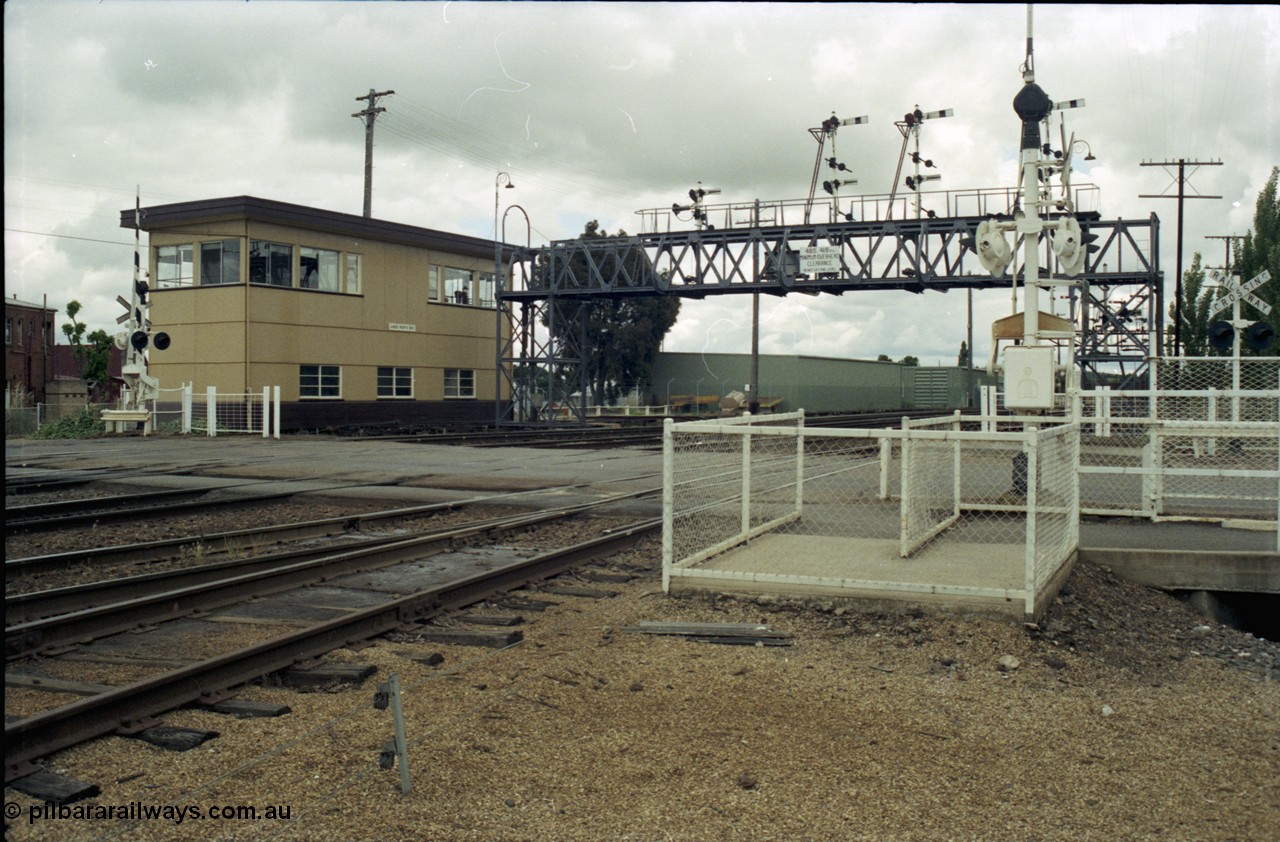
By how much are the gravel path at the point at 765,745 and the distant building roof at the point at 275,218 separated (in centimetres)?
3162

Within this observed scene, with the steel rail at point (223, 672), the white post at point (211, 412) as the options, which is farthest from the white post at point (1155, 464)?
the white post at point (211, 412)

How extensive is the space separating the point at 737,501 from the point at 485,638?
370 cm

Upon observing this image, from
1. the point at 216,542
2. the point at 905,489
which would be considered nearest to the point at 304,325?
the point at 216,542

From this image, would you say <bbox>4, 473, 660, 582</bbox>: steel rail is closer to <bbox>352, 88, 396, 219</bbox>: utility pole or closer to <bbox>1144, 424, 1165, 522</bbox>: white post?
<bbox>1144, 424, 1165, 522</bbox>: white post

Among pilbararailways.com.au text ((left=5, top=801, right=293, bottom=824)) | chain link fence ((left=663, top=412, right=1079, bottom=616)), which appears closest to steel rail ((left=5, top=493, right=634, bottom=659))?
pilbararailways.com.au text ((left=5, top=801, right=293, bottom=824))

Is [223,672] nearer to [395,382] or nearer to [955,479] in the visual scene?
[955,479]

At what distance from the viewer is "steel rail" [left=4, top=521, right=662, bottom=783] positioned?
16.6ft

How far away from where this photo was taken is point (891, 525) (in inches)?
449

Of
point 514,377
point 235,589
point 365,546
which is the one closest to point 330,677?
point 235,589

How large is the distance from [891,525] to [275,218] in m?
30.5

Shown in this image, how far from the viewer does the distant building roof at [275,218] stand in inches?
1403

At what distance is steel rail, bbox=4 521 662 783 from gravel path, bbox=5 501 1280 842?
0.16 metres

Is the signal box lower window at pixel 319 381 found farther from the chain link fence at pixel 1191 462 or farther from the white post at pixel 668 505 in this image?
the white post at pixel 668 505

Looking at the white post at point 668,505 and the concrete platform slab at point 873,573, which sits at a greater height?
the white post at point 668,505
